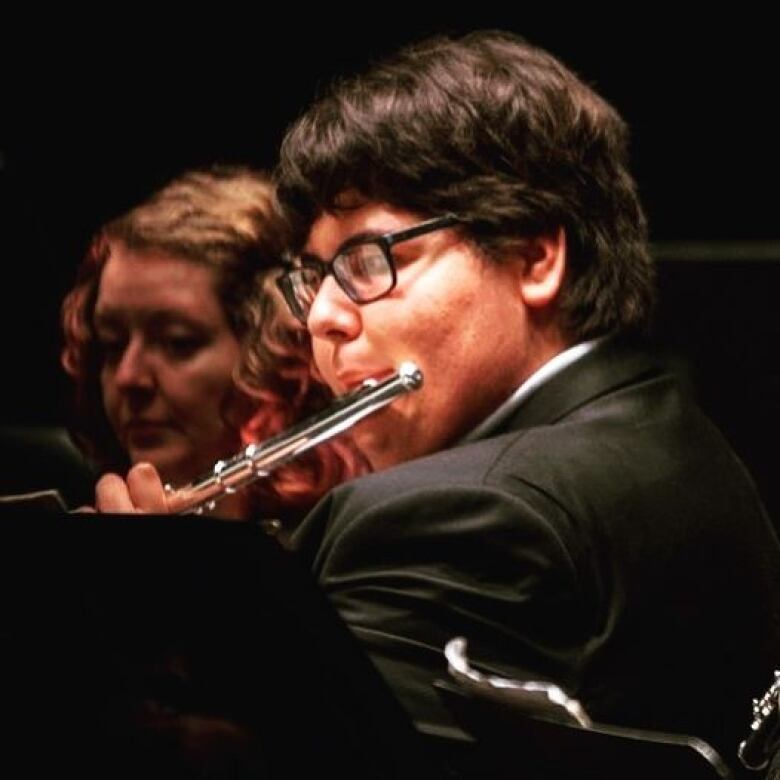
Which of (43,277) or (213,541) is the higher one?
(213,541)

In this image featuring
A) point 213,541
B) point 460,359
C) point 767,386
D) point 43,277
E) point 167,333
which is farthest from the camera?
point 43,277

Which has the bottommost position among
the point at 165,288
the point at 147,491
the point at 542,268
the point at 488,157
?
the point at 147,491

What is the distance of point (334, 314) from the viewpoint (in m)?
2.01

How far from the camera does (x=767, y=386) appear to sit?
2.85 m

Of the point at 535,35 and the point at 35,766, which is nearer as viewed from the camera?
the point at 35,766

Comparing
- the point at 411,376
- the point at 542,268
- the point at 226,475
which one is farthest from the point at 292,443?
the point at 542,268

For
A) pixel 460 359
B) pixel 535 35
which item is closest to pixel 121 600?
pixel 460 359

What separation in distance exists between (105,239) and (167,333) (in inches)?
6.9

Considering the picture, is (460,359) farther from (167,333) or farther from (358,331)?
(167,333)

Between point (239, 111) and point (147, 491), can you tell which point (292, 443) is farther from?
point (239, 111)

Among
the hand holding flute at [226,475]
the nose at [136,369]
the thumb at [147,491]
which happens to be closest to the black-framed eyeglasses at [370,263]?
the hand holding flute at [226,475]

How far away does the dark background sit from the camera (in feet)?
10.3

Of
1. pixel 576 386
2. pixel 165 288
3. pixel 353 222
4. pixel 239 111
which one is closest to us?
pixel 576 386

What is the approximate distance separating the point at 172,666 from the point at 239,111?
198cm
